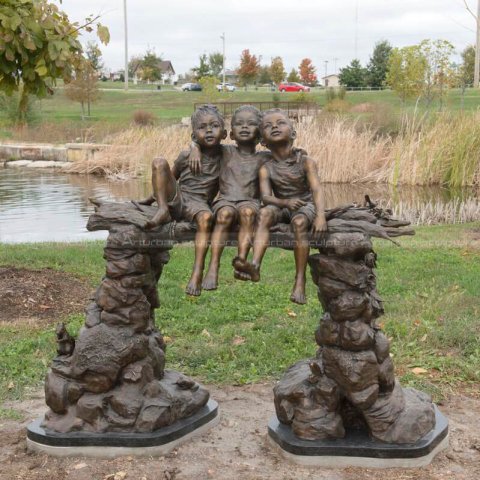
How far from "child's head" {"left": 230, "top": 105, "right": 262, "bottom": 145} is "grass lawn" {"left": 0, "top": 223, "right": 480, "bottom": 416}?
2136 mm

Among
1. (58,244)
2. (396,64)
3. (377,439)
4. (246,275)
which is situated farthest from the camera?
(396,64)

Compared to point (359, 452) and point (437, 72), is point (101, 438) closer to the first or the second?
point (359, 452)

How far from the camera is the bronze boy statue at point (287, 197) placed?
12.2 feet

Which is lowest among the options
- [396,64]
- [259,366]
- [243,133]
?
[259,366]

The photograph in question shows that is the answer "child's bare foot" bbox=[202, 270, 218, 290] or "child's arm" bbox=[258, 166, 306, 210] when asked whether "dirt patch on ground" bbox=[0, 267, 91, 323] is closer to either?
"child's bare foot" bbox=[202, 270, 218, 290]

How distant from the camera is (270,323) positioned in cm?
639

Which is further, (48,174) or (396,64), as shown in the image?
(396,64)

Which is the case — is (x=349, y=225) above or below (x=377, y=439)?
above

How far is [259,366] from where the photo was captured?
17.9 ft

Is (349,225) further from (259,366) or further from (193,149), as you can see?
(259,366)

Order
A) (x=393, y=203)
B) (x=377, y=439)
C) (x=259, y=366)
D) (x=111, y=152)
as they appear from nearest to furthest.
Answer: (x=377, y=439) < (x=259, y=366) < (x=393, y=203) < (x=111, y=152)

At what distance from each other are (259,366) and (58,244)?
5.07 meters

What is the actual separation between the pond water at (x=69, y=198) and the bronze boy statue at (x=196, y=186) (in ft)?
23.3

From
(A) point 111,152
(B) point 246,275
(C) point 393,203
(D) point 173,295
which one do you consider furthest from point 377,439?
(A) point 111,152
